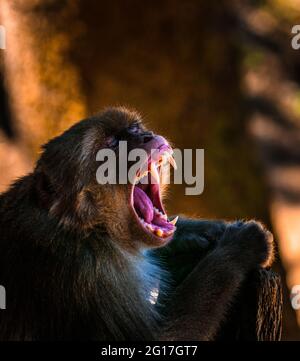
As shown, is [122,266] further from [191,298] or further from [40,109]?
[40,109]

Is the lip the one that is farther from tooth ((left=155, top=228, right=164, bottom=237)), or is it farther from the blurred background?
the blurred background

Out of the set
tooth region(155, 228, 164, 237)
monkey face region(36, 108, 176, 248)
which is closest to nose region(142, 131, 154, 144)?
monkey face region(36, 108, 176, 248)

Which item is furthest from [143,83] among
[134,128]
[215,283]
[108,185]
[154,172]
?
[215,283]

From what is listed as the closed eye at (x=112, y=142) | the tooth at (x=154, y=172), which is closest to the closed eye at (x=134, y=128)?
the closed eye at (x=112, y=142)

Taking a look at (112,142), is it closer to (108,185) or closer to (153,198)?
(108,185)

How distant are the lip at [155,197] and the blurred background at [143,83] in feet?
9.96

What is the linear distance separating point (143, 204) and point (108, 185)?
0.95 feet

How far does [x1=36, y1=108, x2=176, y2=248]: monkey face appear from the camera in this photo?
4.44 meters

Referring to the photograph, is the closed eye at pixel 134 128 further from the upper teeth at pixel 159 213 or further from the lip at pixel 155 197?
the upper teeth at pixel 159 213

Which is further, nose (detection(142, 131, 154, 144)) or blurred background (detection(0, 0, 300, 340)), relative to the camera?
blurred background (detection(0, 0, 300, 340))

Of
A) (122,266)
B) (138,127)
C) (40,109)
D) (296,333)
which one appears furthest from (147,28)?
(122,266)

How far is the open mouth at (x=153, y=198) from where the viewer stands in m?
4.67

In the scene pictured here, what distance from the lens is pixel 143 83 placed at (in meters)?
8.58

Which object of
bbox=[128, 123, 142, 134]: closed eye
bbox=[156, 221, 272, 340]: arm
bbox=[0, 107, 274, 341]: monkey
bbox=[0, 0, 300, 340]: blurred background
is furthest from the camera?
bbox=[0, 0, 300, 340]: blurred background
